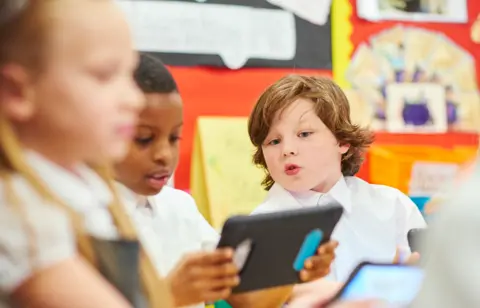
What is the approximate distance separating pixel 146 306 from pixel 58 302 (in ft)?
0.24

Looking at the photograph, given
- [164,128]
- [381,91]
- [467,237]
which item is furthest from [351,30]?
[467,237]

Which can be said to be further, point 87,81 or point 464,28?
point 464,28

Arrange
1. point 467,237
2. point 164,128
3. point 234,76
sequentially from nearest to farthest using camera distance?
1. point 467,237
2. point 164,128
3. point 234,76

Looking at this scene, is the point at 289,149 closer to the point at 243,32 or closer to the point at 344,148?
the point at 344,148

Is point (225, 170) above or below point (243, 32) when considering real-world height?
below

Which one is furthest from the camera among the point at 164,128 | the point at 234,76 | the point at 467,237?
the point at 234,76

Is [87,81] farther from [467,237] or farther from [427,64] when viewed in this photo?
[427,64]

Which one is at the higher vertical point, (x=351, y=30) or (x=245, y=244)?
(x=351, y=30)

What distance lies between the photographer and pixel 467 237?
345 millimetres

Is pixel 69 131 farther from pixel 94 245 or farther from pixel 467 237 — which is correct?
pixel 467 237

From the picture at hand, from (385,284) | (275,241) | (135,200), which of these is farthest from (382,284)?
(135,200)

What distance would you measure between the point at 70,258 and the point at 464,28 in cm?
Result: 68

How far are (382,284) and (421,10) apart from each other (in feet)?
1.48

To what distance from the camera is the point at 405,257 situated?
0.65m
